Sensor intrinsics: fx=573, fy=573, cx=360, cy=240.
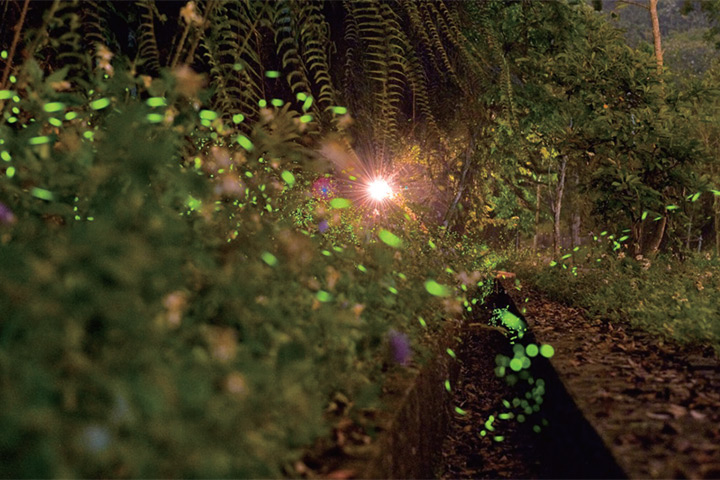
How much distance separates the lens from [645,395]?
3.64 metres

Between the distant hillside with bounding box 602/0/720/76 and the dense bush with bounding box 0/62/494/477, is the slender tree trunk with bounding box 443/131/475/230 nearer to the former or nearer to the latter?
the distant hillside with bounding box 602/0/720/76

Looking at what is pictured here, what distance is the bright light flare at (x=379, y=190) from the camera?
6307 millimetres

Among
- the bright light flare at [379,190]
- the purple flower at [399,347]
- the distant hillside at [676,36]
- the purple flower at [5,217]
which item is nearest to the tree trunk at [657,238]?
the distant hillside at [676,36]

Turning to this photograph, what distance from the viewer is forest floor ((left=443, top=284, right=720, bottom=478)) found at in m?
2.76

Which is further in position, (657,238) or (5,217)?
(657,238)

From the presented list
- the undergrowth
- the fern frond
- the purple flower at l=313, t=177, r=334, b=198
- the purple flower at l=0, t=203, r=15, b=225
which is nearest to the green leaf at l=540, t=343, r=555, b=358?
the undergrowth

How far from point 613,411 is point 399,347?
1293 mm

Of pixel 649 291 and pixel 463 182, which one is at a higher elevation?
pixel 463 182

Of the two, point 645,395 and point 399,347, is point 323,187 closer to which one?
point 399,347

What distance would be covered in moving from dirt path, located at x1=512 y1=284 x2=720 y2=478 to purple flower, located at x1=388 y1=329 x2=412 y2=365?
3.63 ft

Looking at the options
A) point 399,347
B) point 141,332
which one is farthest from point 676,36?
point 141,332

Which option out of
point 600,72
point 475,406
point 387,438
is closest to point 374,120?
point 387,438

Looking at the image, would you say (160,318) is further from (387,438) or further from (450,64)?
(450,64)

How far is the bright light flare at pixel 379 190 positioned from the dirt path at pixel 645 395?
2.23 m
